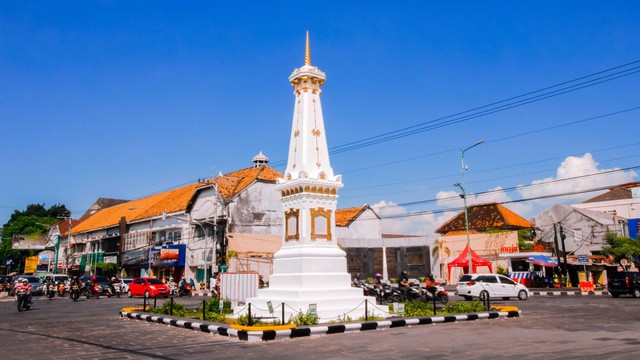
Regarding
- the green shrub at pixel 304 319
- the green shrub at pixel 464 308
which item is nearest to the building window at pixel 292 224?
the green shrub at pixel 304 319

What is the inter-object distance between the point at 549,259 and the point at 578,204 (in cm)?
2398

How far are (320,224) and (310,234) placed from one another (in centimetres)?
51

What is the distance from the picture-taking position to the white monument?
46.4 feet

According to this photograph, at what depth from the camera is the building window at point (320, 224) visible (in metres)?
15.0

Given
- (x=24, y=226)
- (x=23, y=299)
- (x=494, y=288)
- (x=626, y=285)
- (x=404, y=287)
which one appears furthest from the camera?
(x=24, y=226)

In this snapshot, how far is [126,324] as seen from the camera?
15.0 m

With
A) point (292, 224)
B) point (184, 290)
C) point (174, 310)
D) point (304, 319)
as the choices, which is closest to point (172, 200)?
point (184, 290)

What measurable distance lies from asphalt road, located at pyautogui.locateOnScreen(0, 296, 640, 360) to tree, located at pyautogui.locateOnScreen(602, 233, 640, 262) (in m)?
29.2

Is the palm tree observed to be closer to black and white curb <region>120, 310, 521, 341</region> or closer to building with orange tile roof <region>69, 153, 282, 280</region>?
building with orange tile roof <region>69, 153, 282, 280</region>

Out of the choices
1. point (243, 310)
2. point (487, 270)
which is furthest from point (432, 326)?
point (487, 270)

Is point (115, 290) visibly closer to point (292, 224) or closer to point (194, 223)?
point (194, 223)

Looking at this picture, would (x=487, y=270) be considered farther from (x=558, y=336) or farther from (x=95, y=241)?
(x=95, y=241)

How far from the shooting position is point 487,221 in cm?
4803

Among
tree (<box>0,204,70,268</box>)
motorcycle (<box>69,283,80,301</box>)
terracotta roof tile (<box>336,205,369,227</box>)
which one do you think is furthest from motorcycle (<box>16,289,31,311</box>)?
tree (<box>0,204,70,268</box>)
